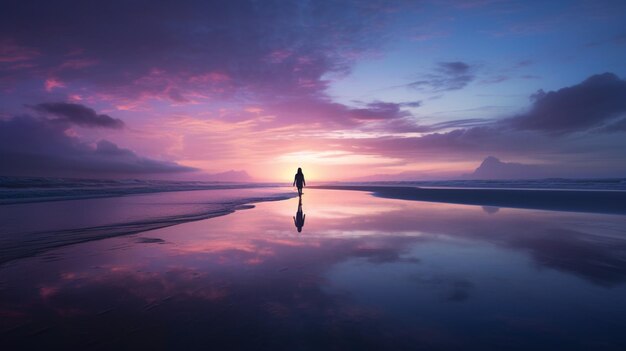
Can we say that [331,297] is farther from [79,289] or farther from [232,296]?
[79,289]

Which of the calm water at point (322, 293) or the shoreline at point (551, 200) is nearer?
the calm water at point (322, 293)

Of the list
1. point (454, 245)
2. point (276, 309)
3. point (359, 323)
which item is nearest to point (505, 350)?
point (359, 323)

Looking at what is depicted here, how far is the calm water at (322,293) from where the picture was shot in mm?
3480

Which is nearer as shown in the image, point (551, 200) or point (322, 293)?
point (322, 293)

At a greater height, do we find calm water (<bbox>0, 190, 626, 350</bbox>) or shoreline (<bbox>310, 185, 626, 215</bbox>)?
shoreline (<bbox>310, 185, 626, 215</bbox>)

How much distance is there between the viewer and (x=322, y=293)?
4805 millimetres

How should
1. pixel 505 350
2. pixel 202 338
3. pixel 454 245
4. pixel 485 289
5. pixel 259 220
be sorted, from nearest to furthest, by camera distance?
pixel 505 350 → pixel 202 338 → pixel 485 289 → pixel 454 245 → pixel 259 220

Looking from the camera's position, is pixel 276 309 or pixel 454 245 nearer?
pixel 276 309

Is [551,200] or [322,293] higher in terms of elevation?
[551,200]

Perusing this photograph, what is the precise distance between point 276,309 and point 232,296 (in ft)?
3.01

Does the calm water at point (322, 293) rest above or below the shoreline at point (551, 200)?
below

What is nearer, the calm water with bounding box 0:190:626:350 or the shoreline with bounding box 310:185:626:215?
the calm water with bounding box 0:190:626:350

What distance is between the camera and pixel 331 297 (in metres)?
4.64

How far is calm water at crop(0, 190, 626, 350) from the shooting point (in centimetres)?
348
